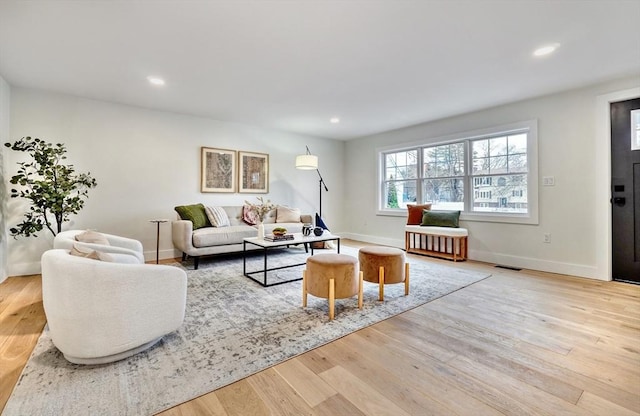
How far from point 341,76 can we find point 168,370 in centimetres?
323

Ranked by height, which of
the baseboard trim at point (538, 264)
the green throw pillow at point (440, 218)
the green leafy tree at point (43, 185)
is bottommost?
the baseboard trim at point (538, 264)

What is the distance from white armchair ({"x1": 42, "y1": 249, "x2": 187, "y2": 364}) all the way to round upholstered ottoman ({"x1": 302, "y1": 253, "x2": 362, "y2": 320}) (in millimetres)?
1209

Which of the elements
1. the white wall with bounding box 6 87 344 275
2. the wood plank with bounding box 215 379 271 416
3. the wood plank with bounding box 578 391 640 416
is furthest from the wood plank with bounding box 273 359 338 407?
the white wall with bounding box 6 87 344 275

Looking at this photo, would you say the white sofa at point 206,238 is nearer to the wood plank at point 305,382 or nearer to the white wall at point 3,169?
the white wall at point 3,169

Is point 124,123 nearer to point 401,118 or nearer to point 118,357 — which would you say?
point 118,357

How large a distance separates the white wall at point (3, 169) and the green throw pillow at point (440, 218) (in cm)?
586

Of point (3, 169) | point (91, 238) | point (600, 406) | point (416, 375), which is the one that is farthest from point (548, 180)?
point (3, 169)

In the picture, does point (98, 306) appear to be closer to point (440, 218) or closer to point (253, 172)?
point (253, 172)

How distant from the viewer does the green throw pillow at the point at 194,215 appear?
14.1ft

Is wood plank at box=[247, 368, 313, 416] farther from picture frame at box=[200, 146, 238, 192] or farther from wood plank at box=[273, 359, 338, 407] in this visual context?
picture frame at box=[200, 146, 238, 192]

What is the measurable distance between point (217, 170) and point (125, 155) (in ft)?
4.56

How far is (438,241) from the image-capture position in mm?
5008

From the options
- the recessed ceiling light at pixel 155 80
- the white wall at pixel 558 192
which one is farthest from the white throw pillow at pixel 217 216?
the white wall at pixel 558 192

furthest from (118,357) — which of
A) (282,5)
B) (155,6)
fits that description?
(282,5)
